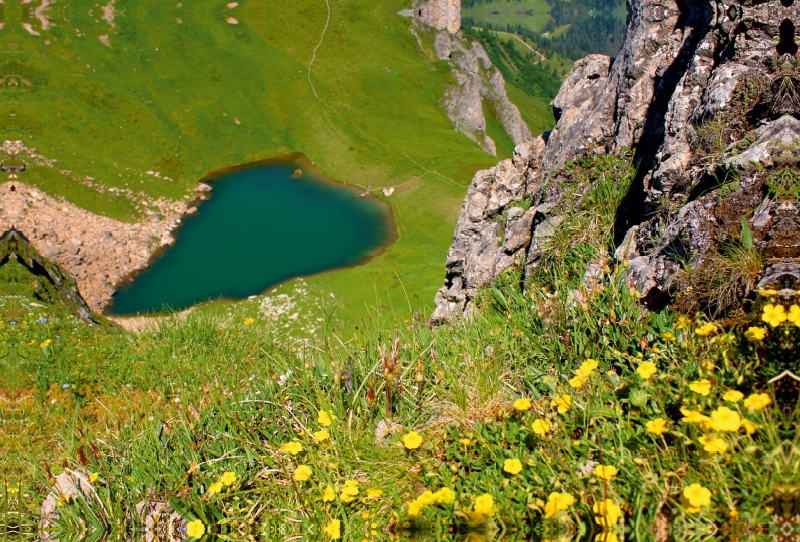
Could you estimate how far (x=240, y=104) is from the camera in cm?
8706

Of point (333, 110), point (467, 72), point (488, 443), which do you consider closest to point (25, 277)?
point (488, 443)

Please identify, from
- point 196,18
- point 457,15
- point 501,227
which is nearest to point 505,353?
point 501,227

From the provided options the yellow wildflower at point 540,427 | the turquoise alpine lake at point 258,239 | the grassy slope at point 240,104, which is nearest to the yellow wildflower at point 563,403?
the yellow wildflower at point 540,427

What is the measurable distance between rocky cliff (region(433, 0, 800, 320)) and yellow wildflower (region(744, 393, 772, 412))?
1573mm

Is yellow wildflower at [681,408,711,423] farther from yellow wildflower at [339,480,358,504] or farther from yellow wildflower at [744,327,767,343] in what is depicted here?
yellow wildflower at [339,480,358,504]

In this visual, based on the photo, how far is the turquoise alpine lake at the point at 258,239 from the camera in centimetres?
5188

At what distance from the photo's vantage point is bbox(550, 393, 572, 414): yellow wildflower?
146 inches

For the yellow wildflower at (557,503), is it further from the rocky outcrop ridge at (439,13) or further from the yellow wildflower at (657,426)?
the rocky outcrop ridge at (439,13)

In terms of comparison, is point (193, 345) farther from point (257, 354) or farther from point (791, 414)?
point (791, 414)

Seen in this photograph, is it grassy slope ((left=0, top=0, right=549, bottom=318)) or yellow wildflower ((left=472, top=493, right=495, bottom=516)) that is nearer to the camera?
yellow wildflower ((left=472, top=493, right=495, bottom=516))

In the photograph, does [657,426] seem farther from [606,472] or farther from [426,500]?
[426,500]

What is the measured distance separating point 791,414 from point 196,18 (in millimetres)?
111502

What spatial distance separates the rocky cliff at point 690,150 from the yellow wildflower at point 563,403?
1.70 meters

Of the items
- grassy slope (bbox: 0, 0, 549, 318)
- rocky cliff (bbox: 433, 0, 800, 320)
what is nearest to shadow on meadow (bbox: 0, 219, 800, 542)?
rocky cliff (bbox: 433, 0, 800, 320)
